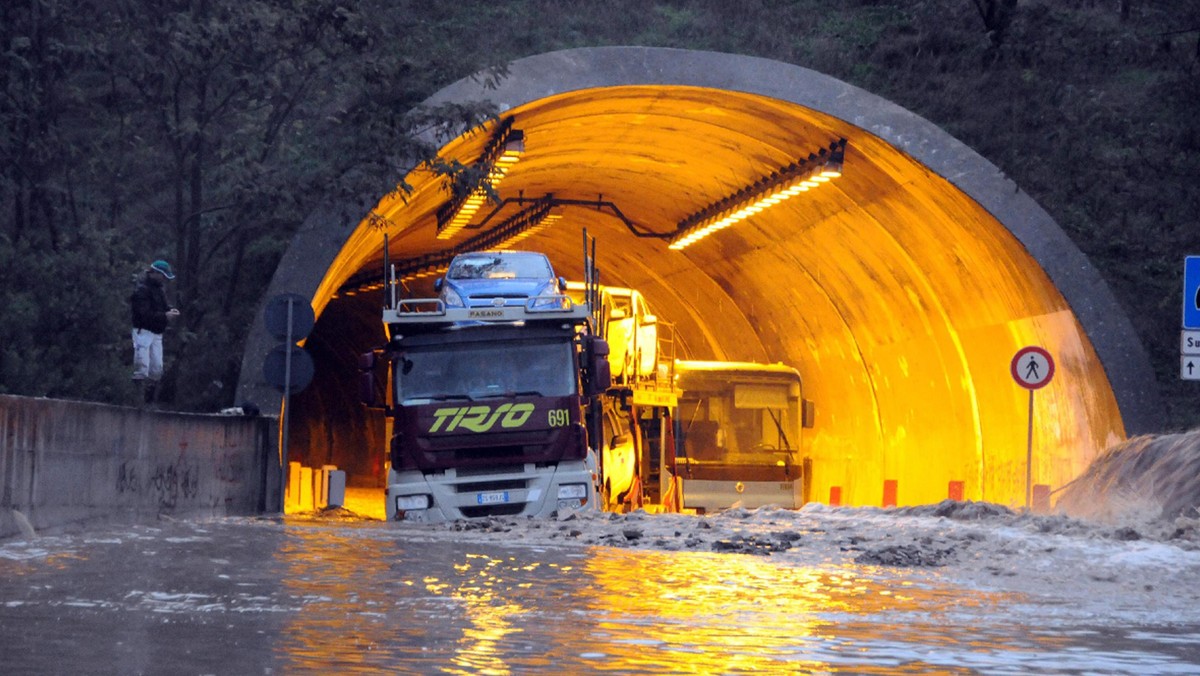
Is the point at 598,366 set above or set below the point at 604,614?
above

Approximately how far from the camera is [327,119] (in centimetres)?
2361

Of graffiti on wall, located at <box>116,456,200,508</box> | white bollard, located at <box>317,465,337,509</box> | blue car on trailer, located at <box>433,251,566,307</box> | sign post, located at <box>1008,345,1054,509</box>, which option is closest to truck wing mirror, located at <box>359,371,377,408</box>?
blue car on trailer, located at <box>433,251,566,307</box>

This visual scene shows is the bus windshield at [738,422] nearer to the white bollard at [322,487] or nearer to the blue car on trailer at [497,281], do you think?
the white bollard at [322,487]

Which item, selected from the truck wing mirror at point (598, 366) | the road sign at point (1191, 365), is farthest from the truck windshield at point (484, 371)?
the road sign at point (1191, 365)

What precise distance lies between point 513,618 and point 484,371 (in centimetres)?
1124

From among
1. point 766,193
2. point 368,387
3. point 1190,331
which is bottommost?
point 368,387

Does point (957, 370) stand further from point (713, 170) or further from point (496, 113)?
point (496, 113)

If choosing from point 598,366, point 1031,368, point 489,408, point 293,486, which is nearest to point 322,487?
point 293,486

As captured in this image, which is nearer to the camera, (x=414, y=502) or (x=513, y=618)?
(x=513, y=618)

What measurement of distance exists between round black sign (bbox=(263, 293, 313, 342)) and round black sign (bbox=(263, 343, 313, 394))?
176 millimetres

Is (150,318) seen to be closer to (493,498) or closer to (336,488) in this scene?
(493,498)

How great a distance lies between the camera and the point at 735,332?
37.7 meters

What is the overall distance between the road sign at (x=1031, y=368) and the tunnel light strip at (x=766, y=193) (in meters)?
4.22

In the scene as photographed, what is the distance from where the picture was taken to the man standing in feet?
62.4
